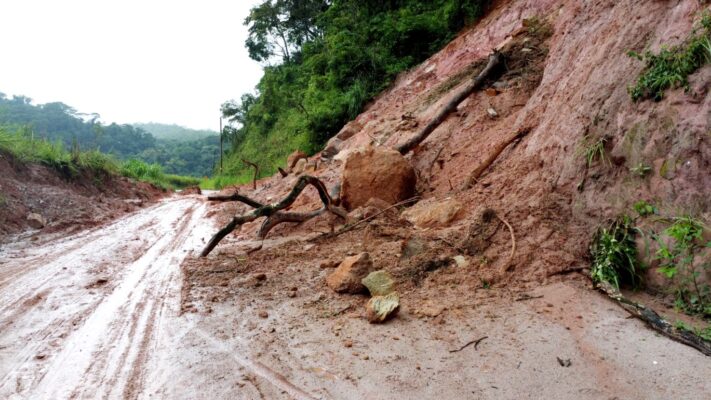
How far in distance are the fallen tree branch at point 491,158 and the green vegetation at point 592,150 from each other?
60.5 inches

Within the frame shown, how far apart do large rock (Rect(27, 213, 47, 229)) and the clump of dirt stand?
6cm

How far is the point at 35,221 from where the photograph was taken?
22.6 ft

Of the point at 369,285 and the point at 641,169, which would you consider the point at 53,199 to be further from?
the point at 641,169

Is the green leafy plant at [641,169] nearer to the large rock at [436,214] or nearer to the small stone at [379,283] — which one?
the large rock at [436,214]

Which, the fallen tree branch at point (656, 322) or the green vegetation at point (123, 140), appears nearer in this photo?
the fallen tree branch at point (656, 322)

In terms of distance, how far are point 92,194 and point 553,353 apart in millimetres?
11246


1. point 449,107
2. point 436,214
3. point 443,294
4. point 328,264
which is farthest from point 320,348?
point 449,107

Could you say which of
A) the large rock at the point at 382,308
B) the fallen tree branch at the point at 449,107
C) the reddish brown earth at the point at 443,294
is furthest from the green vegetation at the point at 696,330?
the fallen tree branch at the point at 449,107

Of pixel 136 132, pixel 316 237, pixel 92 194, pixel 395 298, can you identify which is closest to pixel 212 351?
pixel 395 298

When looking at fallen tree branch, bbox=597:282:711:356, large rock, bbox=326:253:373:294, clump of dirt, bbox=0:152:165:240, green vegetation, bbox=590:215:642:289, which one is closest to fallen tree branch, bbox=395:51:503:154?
large rock, bbox=326:253:373:294

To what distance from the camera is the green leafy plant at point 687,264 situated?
264cm

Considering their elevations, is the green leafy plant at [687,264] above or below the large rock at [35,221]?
above

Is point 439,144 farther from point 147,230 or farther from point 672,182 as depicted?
point 147,230

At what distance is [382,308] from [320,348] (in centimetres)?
56
